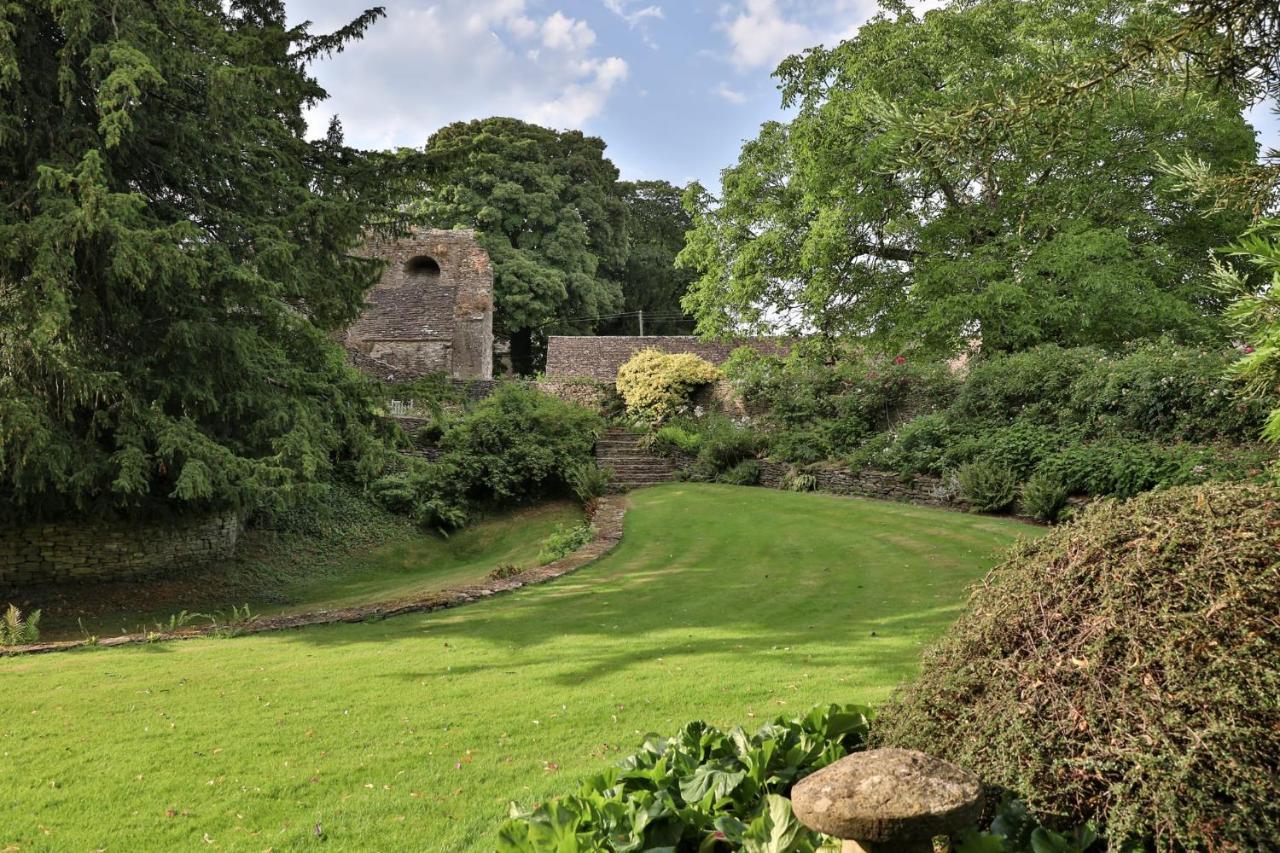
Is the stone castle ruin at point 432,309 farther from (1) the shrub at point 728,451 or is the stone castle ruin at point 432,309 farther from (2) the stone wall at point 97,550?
(2) the stone wall at point 97,550

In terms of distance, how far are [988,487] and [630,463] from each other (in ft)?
30.3

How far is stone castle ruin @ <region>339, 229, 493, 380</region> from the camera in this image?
1167 inches

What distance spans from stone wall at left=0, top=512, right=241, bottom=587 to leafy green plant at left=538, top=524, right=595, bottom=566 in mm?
5496

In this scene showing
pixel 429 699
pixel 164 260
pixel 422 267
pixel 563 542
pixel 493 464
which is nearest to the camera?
pixel 429 699

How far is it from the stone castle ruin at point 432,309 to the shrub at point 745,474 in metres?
14.1

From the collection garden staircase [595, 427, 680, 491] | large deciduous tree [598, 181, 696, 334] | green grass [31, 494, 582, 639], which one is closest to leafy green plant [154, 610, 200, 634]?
green grass [31, 494, 582, 639]

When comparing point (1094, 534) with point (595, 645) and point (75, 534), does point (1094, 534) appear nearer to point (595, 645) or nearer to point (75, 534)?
point (595, 645)

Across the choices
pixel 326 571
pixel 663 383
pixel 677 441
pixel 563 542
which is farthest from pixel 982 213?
pixel 326 571

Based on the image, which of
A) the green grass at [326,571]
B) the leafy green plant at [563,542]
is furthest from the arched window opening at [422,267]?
the leafy green plant at [563,542]

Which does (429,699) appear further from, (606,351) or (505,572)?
(606,351)

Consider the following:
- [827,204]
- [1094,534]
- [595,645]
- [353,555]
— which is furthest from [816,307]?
[1094,534]

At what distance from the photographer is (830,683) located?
555 centimetres

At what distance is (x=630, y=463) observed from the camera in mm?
20047

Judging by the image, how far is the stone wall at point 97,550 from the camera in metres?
11.2
